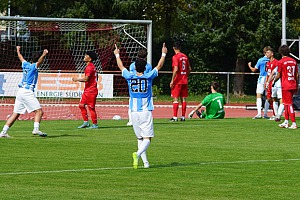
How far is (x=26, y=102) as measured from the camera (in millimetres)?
18859

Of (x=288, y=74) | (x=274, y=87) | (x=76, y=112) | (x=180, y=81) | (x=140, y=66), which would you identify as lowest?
(x=76, y=112)

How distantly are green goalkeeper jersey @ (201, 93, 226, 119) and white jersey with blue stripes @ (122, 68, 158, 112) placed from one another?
12018 mm

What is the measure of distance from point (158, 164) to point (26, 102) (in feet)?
18.5

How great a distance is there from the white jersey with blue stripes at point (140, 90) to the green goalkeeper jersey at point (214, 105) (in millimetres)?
12018

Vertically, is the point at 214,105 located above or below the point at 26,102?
below

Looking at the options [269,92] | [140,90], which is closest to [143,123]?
[140,90]

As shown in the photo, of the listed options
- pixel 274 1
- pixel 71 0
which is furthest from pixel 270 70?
pixel 71 0

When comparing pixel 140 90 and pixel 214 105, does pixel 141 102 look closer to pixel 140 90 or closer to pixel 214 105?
pixel 140 90

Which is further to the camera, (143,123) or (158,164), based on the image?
(158,164)

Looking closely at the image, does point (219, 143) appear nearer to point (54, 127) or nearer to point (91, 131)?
point (91, 131)

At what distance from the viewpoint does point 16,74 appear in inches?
1137

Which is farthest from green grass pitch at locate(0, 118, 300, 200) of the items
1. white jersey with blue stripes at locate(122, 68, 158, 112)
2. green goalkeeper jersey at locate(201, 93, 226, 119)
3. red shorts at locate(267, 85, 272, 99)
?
green goalkeeper jersey at locate(201, 93, 226, 119)

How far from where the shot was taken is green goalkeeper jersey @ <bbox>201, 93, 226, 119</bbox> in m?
25.6

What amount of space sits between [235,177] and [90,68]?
31.2 ft
